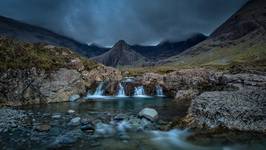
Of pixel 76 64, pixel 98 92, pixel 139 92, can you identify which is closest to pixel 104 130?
pixel 98 92

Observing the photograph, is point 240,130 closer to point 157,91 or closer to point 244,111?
point 244,111

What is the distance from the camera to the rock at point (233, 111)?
15.5 metres

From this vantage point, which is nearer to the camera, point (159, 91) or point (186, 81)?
point (186, 81)

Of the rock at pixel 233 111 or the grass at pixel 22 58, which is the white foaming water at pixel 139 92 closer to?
the grass at pixel 22 58

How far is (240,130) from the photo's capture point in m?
15.3

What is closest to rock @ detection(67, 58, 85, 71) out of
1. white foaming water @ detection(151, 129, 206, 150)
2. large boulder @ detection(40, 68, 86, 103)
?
large boulder @ detection(40, 68, 86, 103)

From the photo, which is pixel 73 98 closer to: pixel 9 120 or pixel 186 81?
pixel 9 120

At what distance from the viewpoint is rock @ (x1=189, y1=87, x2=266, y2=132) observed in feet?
51.0

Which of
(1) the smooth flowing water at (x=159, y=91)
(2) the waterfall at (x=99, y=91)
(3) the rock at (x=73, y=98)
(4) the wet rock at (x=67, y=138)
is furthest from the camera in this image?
(1) the smooth flowing water at (x=159, y=91)

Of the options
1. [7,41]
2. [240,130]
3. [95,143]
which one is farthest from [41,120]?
[7,41]

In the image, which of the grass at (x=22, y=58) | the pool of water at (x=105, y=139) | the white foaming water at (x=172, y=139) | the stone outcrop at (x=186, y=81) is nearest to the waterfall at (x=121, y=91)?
the stone outcrop at (x=186, y=81)

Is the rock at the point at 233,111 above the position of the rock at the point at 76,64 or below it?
below

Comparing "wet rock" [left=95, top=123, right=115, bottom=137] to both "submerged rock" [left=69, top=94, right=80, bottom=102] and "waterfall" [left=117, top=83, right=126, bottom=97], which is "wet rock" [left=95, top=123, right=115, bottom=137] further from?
"waterfall" [left=117, top=83, right=126, bottom=97]

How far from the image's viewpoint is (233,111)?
53.0ft
